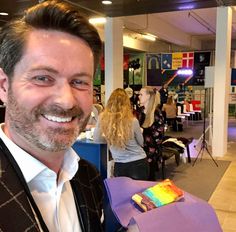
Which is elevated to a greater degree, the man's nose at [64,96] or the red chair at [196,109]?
the man's nose at [64,96]

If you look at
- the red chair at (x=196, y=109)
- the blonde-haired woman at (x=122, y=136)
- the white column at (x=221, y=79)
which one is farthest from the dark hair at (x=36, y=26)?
the red chair at (x=196, y=109)

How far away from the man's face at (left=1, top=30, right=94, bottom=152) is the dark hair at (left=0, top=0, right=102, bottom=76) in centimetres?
2

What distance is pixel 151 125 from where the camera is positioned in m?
5.11

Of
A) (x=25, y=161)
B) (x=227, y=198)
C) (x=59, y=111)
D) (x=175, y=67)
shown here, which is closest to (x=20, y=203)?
(x=25, y=161)

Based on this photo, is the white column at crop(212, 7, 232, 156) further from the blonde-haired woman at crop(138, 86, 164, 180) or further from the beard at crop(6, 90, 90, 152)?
the beard at crop(6, 90, 90, 152)

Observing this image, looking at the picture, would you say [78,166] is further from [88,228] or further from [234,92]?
[234,92]

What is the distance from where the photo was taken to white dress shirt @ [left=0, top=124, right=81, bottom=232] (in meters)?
0.86

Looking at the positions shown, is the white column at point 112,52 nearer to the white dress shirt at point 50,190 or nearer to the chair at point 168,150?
the chair at point 168,150

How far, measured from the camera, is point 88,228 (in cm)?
97

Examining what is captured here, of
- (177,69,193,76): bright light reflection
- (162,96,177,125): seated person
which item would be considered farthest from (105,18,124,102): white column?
(177,69,193,76): bright light reflection

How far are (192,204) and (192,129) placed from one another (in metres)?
10.7

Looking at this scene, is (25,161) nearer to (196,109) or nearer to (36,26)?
(36,26)

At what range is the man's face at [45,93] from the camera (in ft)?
2.76

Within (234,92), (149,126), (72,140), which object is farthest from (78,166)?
(234,92)
